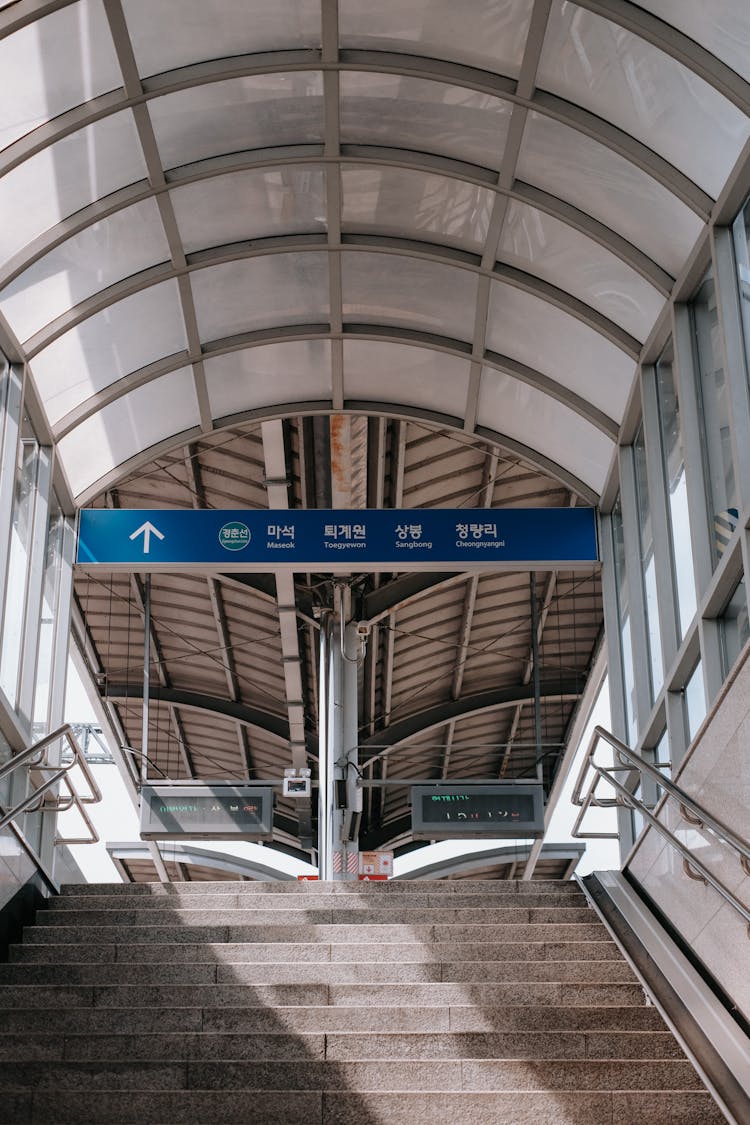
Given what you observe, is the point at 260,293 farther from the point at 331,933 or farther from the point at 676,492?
the point at 331,933

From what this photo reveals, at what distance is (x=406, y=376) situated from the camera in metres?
13.2

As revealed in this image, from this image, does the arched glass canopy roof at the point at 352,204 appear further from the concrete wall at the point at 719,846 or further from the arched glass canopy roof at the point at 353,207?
the concrete wall at the point at 719,846

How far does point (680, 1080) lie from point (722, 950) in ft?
1.95

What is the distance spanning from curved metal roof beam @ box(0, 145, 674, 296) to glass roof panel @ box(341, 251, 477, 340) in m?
1.28

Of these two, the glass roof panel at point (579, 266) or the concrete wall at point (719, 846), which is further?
the glass roof panel at point (579, 266)

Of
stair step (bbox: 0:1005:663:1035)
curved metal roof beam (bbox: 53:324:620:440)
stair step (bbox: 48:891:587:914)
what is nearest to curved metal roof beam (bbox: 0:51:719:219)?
curved metal roof beam (bbox: 53:324:620:440)

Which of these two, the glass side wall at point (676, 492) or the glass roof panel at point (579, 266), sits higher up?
the glass roof panel at point (579, 266)

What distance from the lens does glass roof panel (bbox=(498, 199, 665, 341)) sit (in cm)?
1030

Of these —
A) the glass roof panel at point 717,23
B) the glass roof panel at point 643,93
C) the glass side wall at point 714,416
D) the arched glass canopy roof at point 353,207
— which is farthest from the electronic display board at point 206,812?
the glass roof panel at point 717,23

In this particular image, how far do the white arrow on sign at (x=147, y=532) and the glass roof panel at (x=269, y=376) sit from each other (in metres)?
1.20

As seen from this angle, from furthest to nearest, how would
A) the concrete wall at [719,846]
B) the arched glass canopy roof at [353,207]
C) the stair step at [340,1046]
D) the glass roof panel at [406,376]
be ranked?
the glass roof panel at [406,376] < the arched glass canopy roof at [353,207] < the stair step at [340,1046] < the concrete wall at [719,846]

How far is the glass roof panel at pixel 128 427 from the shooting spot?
41.5 ft

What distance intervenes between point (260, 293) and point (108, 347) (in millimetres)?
1347

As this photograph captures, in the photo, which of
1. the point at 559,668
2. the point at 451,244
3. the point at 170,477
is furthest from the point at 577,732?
the point at 451,244
